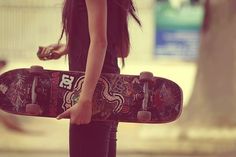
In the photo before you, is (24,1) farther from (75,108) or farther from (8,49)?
(75,108)

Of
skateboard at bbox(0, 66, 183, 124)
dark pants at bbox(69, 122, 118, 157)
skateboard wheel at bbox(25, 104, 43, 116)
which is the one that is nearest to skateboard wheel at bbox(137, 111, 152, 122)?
skateboard at bbox(0, 66, 183, 124)

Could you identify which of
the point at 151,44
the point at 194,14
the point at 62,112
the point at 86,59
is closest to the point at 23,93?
the point at 62,112

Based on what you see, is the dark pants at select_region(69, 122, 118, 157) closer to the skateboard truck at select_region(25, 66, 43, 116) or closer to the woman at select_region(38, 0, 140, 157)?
the woman at select_region(38, 0, 140, 157)

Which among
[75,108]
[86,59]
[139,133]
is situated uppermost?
[86,59]

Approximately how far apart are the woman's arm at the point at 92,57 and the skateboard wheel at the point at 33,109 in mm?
166

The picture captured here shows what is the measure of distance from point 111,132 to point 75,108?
214 millimetres

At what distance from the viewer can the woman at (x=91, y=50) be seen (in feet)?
5.15

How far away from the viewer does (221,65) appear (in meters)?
2.28

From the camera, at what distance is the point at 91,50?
61.6 inches

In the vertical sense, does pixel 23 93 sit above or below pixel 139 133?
above

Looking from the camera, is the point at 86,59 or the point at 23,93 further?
the point at 23,93

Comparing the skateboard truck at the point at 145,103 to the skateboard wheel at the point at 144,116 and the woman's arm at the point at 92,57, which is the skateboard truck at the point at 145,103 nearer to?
the skateboard wheel at the point at 144,116

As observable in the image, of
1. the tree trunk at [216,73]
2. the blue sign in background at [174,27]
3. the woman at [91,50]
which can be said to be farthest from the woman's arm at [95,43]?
the tree trunk at [216,73]

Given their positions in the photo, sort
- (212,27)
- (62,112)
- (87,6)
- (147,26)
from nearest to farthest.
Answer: (87,6)
(62,112)
(147,26)
(212,27)
